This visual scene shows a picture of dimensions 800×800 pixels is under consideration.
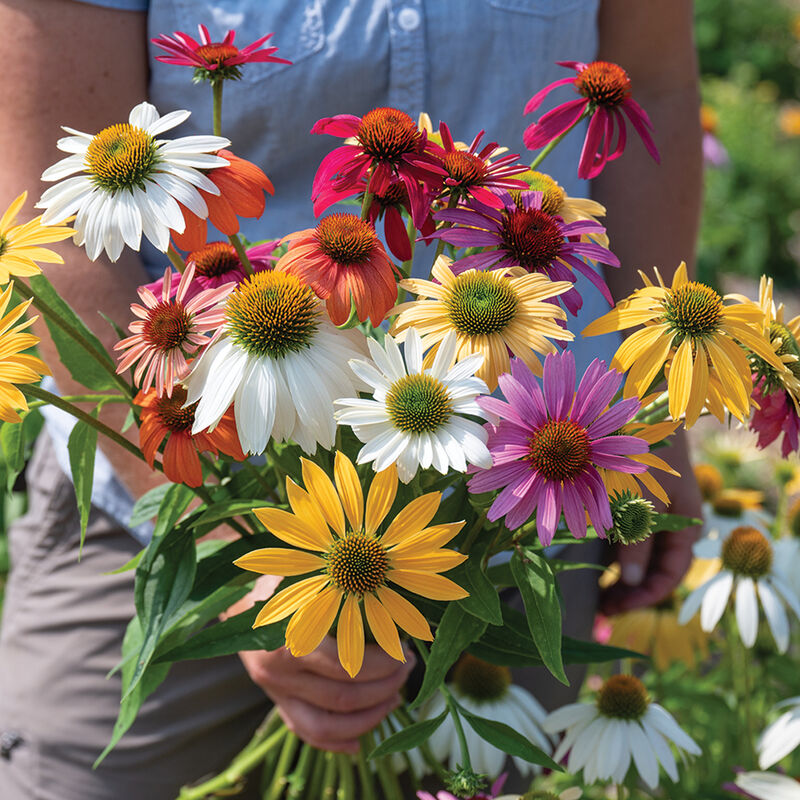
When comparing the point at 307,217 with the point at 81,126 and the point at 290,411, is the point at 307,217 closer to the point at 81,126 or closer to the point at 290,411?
the point at 81,126

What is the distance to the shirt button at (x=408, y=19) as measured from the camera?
0.77 meters

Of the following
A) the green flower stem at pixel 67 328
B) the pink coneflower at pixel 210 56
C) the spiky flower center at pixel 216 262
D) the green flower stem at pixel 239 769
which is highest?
the pink coneflower at pixel 210 56

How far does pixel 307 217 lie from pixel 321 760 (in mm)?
474

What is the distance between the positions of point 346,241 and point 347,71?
1.32 feet

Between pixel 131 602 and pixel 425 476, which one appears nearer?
pixel 425 476

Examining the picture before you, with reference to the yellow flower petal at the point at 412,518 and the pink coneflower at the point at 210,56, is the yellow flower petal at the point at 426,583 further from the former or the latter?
the pink coneflower at the point at 210,56

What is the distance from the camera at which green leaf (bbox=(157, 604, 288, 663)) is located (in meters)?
0.56

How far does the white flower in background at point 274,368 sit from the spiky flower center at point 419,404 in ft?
0.08

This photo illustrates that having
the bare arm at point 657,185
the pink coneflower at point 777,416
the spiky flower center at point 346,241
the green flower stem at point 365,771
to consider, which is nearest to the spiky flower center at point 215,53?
the spiky flower center at point 346,241

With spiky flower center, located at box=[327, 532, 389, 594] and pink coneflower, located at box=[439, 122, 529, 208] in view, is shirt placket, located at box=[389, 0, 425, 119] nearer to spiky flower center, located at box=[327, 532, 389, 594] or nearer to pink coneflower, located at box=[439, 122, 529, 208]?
pink coneflower, located at box=[439, 122, 529, 208]

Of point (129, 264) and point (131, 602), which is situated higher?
point (129, 264)

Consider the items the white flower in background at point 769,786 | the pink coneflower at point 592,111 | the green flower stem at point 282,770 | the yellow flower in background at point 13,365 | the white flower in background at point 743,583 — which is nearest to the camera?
the yellow flower in background at point 13,365

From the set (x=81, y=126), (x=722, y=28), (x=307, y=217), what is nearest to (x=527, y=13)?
(x=307, y=217)

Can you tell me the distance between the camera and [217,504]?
510 mm
